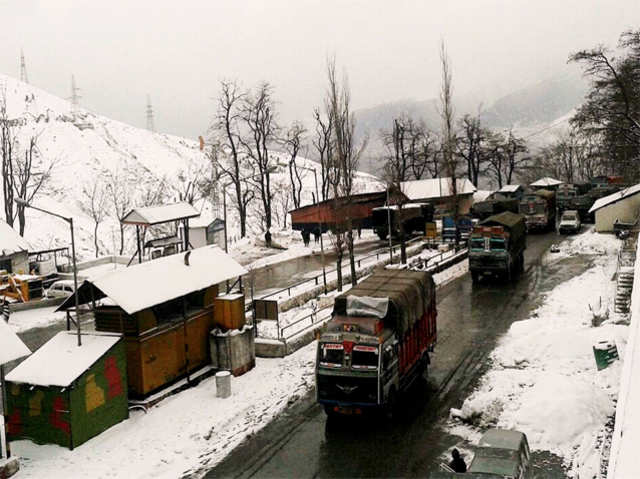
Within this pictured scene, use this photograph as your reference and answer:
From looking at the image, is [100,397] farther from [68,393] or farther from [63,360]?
[63,360]

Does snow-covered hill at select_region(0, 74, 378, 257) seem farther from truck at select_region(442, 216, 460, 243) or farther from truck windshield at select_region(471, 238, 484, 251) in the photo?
truck windshield at select_region(471, 238, 484, 251)

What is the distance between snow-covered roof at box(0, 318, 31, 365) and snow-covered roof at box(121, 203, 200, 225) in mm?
10632

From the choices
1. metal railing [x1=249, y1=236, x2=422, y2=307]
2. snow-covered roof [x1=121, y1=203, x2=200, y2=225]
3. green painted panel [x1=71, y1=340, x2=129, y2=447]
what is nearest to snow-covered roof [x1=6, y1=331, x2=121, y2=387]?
green painted panel [x1=71, y1=340, x2=129, y2=447]

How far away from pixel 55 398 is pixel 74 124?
93862mm

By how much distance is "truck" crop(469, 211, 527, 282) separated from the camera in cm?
3469

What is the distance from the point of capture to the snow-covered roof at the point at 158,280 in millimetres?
18891

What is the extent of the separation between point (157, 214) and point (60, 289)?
46.8 feet

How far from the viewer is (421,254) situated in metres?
44.7

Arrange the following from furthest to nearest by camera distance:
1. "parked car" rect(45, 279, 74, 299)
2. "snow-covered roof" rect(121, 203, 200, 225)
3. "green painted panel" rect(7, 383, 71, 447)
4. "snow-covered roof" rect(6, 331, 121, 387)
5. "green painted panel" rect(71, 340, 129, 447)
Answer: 1. "parked car" rect(45, 279, 74, 299)
2. "snow-covered roof" rect(121, 203, 200, 225)
3. "snow-covered roof" rect(6, 331, 121, 387)
4. "green painted panel" rect(71, 340, 129, 447)
5. "green painted panel" rect(7, 383, 71, 447)

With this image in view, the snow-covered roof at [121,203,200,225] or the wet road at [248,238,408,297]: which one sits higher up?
the snow-covered roof at [121,203,200,225]

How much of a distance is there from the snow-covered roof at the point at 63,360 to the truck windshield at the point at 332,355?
5.95 m

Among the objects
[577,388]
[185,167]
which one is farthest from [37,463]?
[185,167]

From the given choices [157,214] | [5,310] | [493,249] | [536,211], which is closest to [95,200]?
[5,310]

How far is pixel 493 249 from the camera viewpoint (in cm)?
3500
